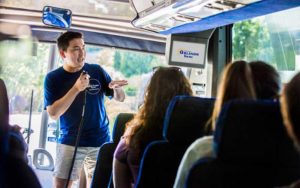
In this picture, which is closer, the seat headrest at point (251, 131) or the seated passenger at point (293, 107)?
the seated passenger at point (293, 107)

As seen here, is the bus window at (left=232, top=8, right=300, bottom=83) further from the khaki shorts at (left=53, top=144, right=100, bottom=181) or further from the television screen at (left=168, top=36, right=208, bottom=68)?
the khaki shorts at (left=53, top=144, right=100, bottom=181)

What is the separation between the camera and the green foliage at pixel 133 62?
5.04 metres

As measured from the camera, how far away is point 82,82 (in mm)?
3520

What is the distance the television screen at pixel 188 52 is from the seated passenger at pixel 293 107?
311 cm

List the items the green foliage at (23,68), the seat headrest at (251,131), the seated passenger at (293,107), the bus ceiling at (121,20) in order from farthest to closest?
the green foliage at (23,68) → the bus ceiling at (121,20) → the seat headrest at (251,131) → the seated passenger at (293,107)

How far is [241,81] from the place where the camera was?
1862 mm

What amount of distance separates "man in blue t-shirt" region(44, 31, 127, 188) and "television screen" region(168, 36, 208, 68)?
92 centimetres

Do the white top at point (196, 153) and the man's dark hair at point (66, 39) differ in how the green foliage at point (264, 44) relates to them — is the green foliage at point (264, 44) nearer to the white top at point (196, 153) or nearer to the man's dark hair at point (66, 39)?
the man's dark hair at point (66, 39)

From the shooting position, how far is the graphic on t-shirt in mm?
3715

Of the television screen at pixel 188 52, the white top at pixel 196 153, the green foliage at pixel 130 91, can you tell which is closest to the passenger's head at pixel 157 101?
the white top at pixel 196 153

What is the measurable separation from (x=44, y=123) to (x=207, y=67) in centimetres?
236

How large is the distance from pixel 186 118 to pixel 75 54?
6.17ft

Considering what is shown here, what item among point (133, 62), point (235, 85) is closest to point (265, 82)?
point (235, 85)

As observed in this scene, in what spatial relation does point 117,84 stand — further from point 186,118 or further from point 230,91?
point 230,91
